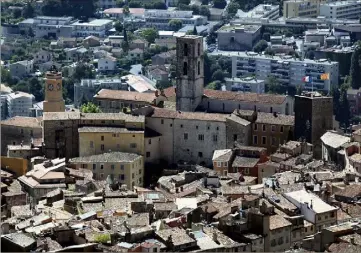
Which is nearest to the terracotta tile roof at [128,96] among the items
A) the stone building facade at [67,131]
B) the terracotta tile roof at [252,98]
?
the terracotta tile roof at [252,98]

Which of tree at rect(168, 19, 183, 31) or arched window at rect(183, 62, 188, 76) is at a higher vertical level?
arched window at rect(183, 62, 188, 76)

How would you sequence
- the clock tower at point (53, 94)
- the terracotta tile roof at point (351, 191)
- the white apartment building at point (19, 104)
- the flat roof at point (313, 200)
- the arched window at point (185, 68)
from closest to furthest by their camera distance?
the flat roof at point (313, 200) → the terracotta tile roof at point (351, 191) → the arched window at point (185, 68) → the clock tower at point (53, 94) → the white apartment building at point (19, 104)

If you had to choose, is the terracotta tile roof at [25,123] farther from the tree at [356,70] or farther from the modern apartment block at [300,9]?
the modern apartment block at [300,9]

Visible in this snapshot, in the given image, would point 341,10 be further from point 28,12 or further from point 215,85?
point 28,12

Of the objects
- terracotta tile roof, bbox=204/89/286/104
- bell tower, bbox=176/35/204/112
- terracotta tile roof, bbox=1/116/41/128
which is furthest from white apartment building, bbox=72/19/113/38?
terracotta tile roof, bbox=204/89/286/104

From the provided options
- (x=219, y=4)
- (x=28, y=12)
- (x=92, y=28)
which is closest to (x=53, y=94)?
(x=92, y=28)

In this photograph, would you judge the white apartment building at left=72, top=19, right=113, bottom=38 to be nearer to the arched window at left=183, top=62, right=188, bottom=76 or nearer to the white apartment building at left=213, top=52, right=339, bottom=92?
the white apartment building at left=213, top=52, right=339, bottom=92
